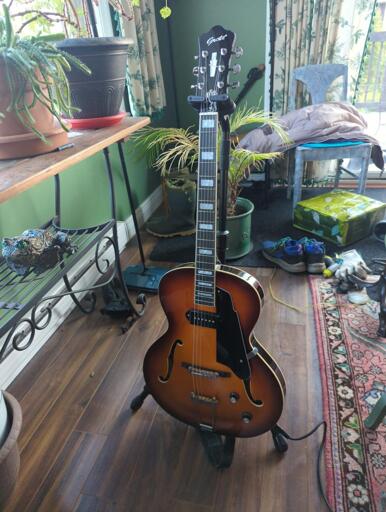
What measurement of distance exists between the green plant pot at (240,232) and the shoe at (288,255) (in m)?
0.14

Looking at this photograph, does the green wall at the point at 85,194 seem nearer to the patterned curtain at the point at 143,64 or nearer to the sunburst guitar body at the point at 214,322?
the patterned curtain at the point at 143,64

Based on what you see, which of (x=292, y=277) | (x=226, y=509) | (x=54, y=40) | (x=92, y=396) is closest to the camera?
(x=226, y=509)

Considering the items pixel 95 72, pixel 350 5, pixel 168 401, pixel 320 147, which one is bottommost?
pixel 168 401

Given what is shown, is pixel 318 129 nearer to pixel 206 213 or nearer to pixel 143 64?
pixel 143 64

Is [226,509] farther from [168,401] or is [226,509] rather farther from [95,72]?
[95,72]

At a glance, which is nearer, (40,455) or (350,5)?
(40,455)

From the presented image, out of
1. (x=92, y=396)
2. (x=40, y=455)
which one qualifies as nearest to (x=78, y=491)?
(x=40, y=455)

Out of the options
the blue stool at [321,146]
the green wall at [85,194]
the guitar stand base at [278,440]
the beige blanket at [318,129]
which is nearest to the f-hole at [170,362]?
the guitar stand base at [278,440]

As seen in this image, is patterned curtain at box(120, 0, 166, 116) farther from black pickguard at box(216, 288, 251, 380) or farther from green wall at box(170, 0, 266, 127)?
black pickguard at box(216, 288, 251, 380)

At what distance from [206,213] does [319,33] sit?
2236mm

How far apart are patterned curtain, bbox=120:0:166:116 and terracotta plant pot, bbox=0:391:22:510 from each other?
176 cm

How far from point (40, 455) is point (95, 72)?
124cm

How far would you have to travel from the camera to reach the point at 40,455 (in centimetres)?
114

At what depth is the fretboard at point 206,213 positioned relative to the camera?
958mm
